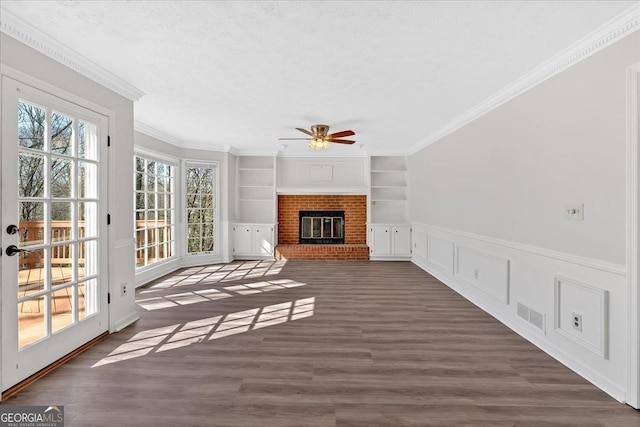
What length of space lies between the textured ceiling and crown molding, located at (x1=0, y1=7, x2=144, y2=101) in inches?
2.3

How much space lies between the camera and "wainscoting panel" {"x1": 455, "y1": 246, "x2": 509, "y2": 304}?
11.0ft

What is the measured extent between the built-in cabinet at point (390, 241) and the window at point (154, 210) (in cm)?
410

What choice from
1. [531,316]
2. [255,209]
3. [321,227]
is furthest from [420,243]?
[255,209]

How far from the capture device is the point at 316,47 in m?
2.43

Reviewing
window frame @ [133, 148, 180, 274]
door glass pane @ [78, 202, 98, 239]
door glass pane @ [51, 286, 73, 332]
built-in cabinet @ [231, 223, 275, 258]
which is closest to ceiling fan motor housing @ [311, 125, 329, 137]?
window frame @ [133, 148, 180, 274]

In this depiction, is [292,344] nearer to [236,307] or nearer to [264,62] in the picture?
[236,307]

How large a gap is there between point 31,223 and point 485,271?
4304 millimetres

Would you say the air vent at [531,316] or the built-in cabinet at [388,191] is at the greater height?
the built-in cabinet at [388,191]

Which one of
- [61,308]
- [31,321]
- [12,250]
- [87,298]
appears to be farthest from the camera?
[87,298]

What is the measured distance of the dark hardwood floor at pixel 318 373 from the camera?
189cm

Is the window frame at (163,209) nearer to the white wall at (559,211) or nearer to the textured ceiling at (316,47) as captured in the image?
the textured ceiling at (316,47)

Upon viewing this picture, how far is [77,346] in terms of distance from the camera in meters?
2.65

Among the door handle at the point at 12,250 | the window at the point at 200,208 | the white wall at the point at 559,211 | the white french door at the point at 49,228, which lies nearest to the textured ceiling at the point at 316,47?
the white wall at the point at 559,211

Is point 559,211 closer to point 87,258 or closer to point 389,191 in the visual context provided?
point 87,258
